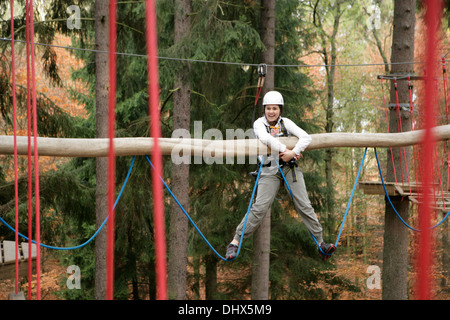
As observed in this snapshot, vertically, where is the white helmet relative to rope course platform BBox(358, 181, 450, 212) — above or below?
above

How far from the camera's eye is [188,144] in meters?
3.76

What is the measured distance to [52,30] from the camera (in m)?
7.12

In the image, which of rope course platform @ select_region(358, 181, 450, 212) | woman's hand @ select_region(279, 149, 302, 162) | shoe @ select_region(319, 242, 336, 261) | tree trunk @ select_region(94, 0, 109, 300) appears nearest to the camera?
woman's hand @ select_region(279, 149, 302, 162)

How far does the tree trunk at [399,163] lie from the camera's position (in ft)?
19.8

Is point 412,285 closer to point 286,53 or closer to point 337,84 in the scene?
point 337,84

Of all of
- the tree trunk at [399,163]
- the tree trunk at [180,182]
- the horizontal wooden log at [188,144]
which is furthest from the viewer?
the tree trunk at [180,182]

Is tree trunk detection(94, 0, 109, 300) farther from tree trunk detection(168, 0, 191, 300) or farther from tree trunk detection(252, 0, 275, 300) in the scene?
tree trunk detection(252, 0, 275, 300)

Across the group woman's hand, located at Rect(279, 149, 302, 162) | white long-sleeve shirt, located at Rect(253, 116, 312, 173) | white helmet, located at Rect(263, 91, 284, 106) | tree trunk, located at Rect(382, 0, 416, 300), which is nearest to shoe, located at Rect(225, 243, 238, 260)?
white long-sleeve shirt, located at Rect(253, 116, 312, 173)

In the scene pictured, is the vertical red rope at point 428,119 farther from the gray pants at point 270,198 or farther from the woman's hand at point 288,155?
the gray pants at point 270,198

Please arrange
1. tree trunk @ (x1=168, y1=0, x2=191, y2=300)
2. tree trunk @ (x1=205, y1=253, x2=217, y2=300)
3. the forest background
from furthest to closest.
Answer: tree trunk @ (x1=205, y1=253, x2=217, y2=300), the forest background, tree trunk @ (x1=168, y1=0, x2=191, y2=300)

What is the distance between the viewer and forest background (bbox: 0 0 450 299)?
6.91m

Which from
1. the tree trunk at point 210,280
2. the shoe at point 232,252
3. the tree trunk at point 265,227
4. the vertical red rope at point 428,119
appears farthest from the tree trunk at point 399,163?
the tree trunk at point 210,280

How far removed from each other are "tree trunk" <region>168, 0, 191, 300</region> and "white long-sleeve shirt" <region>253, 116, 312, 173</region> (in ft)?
9.84

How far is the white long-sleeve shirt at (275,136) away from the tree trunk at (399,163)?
260 centimetres
